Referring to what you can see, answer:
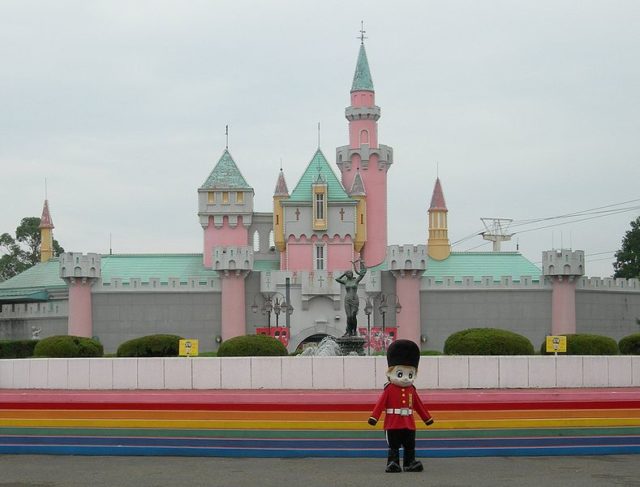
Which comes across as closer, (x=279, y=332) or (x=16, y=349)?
(x=16, y=349)

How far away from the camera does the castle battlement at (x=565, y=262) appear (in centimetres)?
5716

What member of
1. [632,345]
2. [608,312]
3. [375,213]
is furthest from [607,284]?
[632,345]

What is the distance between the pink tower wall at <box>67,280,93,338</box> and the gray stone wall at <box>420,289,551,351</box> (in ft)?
57.6

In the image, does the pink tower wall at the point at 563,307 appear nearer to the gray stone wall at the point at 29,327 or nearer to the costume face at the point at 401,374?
the gray stone wall at the point at 29,327

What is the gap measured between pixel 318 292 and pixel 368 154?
1054 centimetres

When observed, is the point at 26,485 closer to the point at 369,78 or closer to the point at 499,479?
the point at 499,479

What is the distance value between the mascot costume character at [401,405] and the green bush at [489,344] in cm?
1914

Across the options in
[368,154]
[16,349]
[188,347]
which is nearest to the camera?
[188,347]

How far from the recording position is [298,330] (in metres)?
58.3

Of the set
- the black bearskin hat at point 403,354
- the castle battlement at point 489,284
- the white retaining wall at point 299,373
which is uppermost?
the castle battlement at point 489,284

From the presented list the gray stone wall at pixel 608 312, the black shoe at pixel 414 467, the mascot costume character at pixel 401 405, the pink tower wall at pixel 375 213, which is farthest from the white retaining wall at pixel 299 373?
the pink tower wall at pixel 375 213

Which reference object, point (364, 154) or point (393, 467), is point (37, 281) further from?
point (393, 467)

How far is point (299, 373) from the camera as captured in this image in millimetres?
24359

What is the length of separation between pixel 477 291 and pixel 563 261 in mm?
4727
